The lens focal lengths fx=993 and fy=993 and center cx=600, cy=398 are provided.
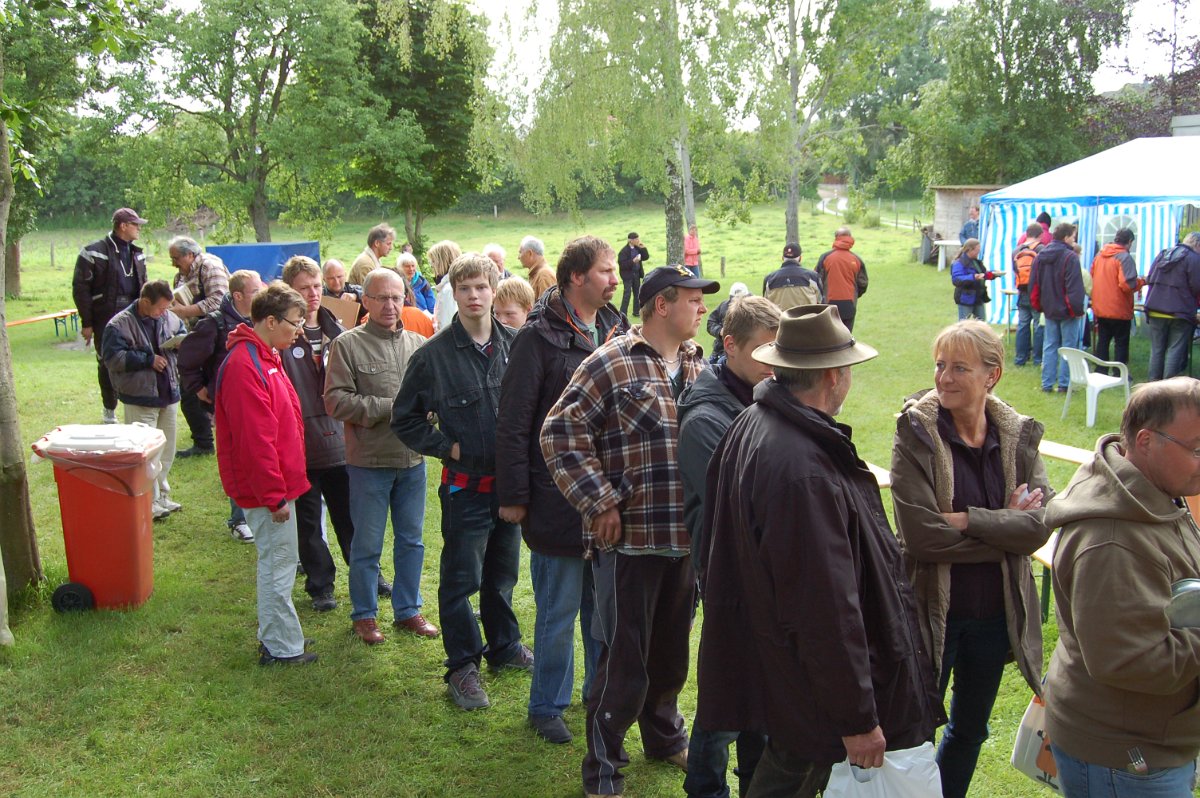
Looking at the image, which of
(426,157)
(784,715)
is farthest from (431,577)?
(426,157)

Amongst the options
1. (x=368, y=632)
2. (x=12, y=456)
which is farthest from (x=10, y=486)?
(x=368, y=632)

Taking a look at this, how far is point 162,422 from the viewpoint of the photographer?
789 centimetres

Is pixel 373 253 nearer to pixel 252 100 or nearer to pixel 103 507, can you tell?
pixel 103 507

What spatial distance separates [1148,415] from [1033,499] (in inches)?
28.9

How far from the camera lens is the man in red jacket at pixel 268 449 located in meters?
4.91

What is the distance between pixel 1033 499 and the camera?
328 cm

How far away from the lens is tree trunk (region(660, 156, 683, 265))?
24.2 metres

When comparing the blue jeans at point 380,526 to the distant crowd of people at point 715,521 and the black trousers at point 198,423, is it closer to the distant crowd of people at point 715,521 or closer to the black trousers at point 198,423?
the distant crowd of people at point 715,521

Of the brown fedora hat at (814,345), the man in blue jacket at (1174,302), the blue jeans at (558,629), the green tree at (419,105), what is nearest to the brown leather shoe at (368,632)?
the blue jeans at (558,629)

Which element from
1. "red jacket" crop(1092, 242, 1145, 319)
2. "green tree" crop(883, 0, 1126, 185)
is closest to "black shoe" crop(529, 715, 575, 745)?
"red jacket" crop(1092, 242, 1145, 319)

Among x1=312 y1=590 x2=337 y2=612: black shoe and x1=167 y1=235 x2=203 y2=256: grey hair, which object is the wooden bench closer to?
x1=167 y1=235 x2=203 y2=256: grey hair

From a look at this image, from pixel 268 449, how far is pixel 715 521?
2.84 meters

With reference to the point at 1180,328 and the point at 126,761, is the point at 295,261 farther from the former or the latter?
the point at 1180,328

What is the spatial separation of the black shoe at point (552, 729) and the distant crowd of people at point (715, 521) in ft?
0.05
